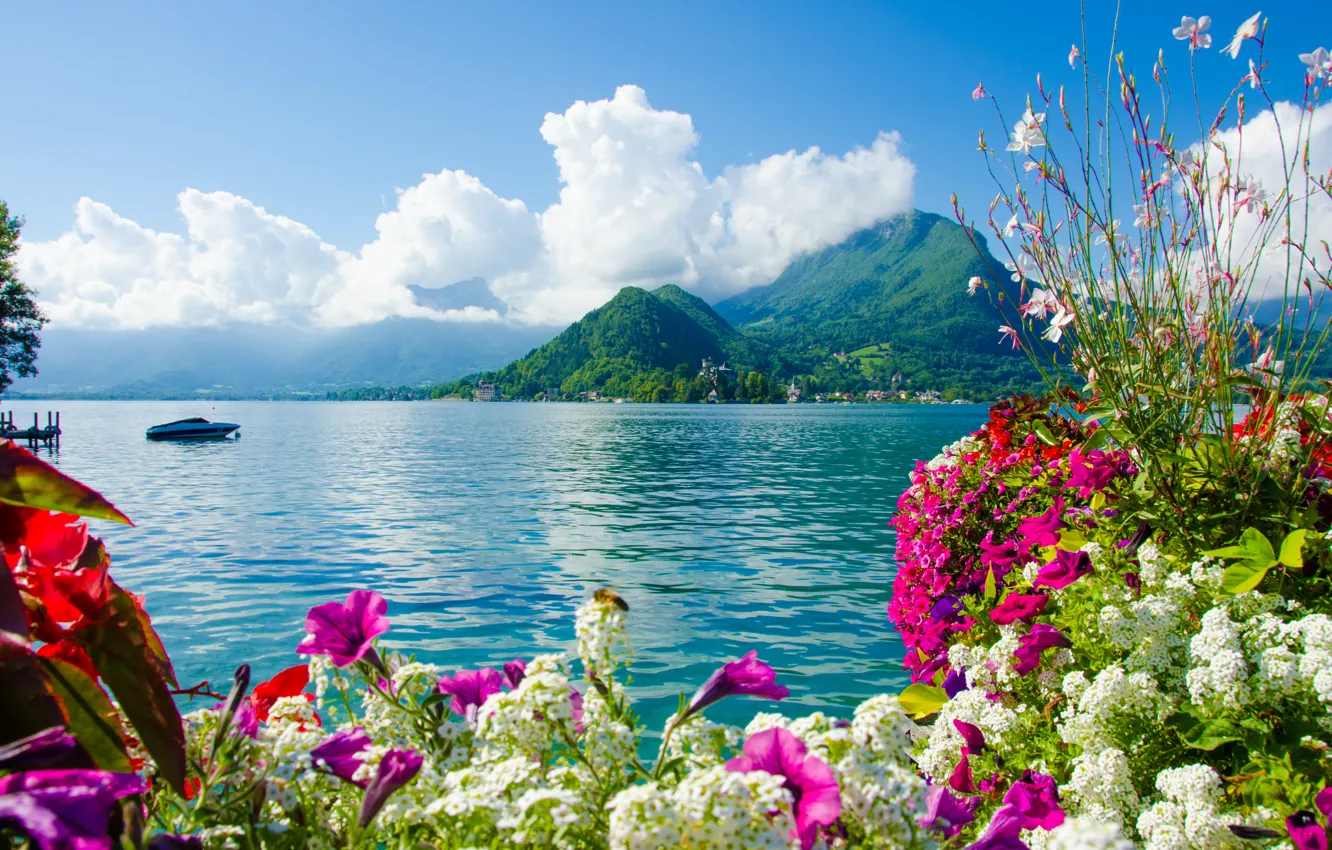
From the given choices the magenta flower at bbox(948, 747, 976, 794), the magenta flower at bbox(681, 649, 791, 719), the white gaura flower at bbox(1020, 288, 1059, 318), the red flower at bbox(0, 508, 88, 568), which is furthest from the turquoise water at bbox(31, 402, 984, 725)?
the red flower at bbox(0, 508, 88, 568)

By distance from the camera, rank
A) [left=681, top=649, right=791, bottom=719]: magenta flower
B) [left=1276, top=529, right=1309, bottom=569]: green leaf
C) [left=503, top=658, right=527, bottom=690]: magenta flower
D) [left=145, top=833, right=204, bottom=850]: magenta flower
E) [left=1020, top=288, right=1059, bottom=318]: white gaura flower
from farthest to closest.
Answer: [left=1020, top=288, right=1059, bottom=318]: white gaura flower → [left=1276, top=529, right=1309, bottom=569]: green leaf → [left=503, top=658, right=527, bottom=690]: magenta flower → [left=681, top=649, right=791, bottom=719]: magenta flower → [left=145, top=833, right=204, bottom=850]: magenta flower

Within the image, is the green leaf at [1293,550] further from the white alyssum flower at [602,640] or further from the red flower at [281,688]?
the red flower at [281,688]

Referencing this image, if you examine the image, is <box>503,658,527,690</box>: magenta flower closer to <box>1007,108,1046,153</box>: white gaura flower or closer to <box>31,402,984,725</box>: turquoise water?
<box>1007,108,1046,153</box>: white gaura flower

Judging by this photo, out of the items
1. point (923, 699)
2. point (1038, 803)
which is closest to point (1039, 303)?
point (923, 699)

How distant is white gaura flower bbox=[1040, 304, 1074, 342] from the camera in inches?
139

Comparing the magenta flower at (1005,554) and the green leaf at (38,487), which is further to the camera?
the magenta flower at (1005,554)

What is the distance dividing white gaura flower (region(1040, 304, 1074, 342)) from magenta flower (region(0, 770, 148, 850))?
11.9 feet

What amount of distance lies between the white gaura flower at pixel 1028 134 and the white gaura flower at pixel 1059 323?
2.57 feet

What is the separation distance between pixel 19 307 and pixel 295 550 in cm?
3882

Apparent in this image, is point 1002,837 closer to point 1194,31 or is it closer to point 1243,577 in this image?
point 1243,577

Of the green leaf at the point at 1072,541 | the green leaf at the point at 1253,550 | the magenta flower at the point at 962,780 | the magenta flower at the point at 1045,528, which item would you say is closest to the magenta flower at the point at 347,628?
the magenta flower at the point at 962,780

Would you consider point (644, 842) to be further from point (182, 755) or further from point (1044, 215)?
point (1044, 215)

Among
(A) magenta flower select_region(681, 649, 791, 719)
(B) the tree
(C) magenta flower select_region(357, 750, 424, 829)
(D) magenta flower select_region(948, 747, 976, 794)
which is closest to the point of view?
(C) magenta flower select_region(357, 750, 424, 829)

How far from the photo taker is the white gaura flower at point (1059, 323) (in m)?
3.52
